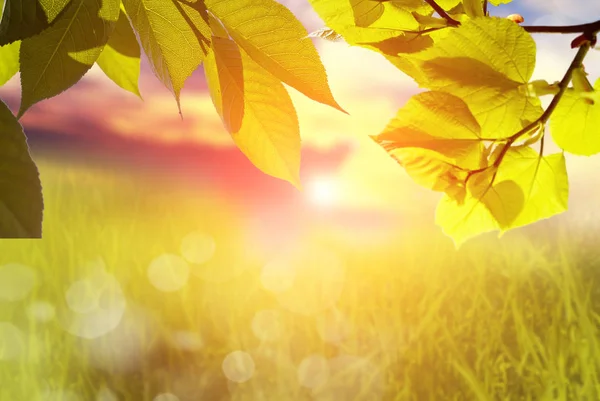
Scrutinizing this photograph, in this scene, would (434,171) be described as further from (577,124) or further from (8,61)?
(8,61)

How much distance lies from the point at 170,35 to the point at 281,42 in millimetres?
32

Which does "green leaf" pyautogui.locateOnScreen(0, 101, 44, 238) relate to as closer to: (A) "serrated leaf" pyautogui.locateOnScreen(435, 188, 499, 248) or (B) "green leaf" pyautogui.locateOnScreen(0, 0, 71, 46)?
(B) "green leaf" pyautogui.locateOnScreen(0, 0, 71, 46)

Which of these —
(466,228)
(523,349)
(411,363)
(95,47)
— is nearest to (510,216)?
(466,228)

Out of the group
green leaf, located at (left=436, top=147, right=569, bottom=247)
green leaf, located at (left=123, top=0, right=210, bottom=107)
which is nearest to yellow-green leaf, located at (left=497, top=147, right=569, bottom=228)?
green leaf, located at (left=436, top=147, right=569, bottom=247)

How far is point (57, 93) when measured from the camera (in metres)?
0.16

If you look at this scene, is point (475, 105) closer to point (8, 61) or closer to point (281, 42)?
point (281, 42)

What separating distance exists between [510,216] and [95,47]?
14 cm

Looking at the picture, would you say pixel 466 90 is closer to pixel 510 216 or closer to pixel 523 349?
pixel 510 216

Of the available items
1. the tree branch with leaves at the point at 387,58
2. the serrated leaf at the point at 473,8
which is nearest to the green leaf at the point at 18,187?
the tree branch with leaves at the point at 387,58

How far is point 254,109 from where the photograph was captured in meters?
0.16

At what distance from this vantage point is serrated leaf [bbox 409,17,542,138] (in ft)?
0.47

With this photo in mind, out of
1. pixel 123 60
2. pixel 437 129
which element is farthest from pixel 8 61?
pixel 437 129

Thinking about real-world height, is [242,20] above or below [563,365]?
above

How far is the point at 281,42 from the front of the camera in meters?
0.15
